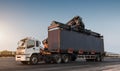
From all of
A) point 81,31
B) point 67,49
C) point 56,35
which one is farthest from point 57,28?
point 81,31

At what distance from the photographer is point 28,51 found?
23391 millimetres

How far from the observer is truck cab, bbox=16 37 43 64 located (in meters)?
23.1

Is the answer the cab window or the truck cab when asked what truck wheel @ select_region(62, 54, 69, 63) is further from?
the cab window

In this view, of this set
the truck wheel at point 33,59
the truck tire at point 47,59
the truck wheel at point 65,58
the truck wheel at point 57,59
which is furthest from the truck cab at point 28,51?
the truck wheel at point 65,58

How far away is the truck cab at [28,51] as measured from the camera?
2312cm

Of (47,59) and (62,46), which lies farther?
(62,46)

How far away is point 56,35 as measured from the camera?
87.6 feet

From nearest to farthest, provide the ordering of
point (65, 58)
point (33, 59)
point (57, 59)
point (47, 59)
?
point (33, 59) < point (47, 59) < point (57, 59) < point (65, 58)

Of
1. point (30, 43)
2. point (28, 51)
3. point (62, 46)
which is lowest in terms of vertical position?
point (28, 51)

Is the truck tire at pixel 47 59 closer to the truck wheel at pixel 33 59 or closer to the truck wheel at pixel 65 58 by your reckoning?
the truck wheel at pixel 33 59

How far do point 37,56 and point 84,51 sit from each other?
9485mm

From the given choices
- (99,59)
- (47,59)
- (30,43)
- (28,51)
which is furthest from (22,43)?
(99,59)

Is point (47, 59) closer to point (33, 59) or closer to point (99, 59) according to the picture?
point (33, 59)

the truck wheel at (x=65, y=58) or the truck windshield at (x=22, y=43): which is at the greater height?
the truck windshield at (x=22, y=43)
